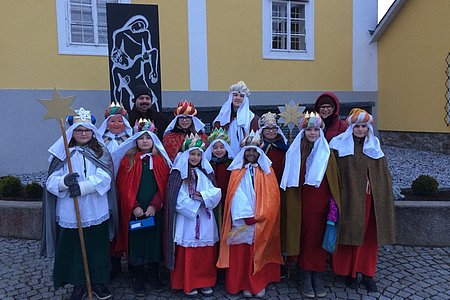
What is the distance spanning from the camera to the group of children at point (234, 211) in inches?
138

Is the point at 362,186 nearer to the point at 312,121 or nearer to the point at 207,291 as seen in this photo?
the point at 312,121

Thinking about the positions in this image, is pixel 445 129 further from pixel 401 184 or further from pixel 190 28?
pixel 190 28

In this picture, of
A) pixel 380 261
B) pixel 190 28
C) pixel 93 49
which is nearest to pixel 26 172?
pixel 93 49

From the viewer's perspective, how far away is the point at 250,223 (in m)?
3.58

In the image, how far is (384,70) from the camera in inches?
447

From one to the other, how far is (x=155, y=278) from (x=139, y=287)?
175 mm

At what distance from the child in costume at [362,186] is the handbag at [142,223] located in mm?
1758

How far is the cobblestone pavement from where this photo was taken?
3.69 metres

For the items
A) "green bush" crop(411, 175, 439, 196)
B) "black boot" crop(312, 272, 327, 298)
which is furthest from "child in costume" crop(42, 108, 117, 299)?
"green bush" crop(411, 175, 439, 196)

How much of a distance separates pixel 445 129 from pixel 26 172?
31.9 ft

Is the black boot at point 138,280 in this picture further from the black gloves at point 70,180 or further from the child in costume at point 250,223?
the black gloves at point 70,180

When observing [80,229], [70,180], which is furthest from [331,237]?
[70,180]

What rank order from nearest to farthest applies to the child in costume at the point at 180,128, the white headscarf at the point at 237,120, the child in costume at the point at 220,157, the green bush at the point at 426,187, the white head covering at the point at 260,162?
the white head covering at the point at 260,162 → the child in costume at the point at 220,157 → the child in costume at the point at 180,128 → the white headscarf at the point at 237,120 → the green bush at the point at 426,187

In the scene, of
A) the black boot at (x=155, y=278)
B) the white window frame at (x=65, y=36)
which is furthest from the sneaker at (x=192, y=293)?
the white window frame at (x=65, y=36)
